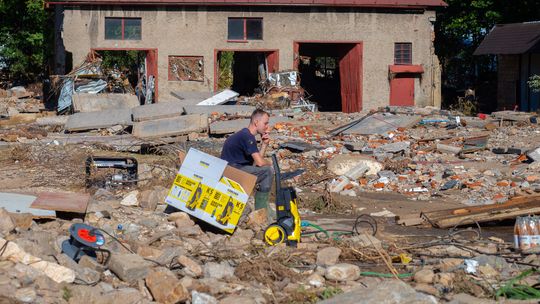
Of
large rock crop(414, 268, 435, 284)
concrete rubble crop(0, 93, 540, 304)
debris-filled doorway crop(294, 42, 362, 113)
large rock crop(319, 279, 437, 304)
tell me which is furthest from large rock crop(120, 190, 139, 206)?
debris-filled doorway crop(294, 42, 362, 113)

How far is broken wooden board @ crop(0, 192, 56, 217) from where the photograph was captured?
9.84 m

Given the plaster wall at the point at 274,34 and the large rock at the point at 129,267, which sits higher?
the plaster wall at the point at 274,34

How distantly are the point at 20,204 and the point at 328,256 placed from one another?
3.71 metres

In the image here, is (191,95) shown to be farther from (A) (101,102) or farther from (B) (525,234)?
(B) (525,234)

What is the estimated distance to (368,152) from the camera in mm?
18375

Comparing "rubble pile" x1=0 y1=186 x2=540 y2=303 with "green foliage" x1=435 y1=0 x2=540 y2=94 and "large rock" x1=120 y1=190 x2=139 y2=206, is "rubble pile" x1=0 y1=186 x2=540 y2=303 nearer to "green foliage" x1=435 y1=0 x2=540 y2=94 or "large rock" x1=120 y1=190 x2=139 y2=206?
"large rock" x1=120 y1=190 x2=139 y2=206

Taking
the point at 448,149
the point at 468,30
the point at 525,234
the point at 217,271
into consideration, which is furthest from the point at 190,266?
the point at 468,30

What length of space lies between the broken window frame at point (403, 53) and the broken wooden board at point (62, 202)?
22.3 metres

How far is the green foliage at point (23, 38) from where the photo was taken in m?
36.6

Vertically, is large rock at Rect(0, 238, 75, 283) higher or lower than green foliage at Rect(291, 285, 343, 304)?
higher

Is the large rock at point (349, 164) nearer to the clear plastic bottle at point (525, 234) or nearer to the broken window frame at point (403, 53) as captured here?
the clear plastic bottle at point (525, 234)

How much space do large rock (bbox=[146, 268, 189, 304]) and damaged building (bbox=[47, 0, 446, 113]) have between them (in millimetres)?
22565

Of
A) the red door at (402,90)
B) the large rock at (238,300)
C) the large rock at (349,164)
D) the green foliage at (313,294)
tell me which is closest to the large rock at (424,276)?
the green foliage at (313,294)

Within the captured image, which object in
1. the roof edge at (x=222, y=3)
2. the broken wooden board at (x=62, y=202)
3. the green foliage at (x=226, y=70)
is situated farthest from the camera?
the green foliage at (x=226, y=70)
